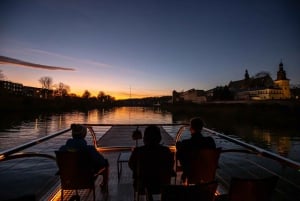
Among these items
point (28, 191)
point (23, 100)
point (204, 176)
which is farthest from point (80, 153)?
point (23, 100)

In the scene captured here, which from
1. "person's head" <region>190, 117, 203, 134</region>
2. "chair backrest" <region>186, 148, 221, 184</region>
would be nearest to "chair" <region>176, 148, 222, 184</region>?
"chair backrest" <region>186, 148, 221, 184</region>

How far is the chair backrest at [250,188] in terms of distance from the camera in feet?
6.42

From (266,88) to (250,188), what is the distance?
104895mm

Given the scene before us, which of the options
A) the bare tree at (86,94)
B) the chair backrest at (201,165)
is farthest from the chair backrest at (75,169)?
the bare tree at (86,94)

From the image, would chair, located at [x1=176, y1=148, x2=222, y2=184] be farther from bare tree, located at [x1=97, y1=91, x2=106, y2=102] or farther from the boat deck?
bare tree, located at [x1=97, y1=91, x2=106, y2=102]

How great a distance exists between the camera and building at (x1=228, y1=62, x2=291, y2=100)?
9650cm

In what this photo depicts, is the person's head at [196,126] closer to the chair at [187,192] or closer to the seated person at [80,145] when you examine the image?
the seated person at [80,145]

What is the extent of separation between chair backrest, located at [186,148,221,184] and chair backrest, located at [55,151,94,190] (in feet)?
4.23

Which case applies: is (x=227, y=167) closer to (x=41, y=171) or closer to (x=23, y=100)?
(x=41, y=171)

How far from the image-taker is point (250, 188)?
1972 mm

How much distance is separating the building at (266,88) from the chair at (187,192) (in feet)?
332

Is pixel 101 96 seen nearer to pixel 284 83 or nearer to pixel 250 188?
pixel 284 83

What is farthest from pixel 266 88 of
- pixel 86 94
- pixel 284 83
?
pixel 86 94

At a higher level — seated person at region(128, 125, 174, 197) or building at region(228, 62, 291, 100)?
building at region(228, 62, 291, 100)
